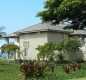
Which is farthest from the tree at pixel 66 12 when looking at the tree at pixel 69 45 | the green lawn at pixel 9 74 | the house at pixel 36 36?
the house at pixel 36 36

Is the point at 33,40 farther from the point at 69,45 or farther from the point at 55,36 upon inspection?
the point at 69,45

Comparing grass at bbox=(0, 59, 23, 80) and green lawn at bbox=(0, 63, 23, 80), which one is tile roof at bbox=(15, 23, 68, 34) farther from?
green lawn at bbox=(0, 63, 23, 80)

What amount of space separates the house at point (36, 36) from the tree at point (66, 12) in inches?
445

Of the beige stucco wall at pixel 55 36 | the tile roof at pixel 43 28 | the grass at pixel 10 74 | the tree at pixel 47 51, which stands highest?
the tile roof at pixel 43 28

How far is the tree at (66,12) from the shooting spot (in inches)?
1114

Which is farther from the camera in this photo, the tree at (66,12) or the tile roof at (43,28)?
the tile roof at (43,28)

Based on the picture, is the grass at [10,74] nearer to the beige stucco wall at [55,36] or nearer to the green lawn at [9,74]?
the green lawn at [9,74]

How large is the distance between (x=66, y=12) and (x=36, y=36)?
18.0 metres

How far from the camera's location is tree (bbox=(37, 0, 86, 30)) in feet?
92.8

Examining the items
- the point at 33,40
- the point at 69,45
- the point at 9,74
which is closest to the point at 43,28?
the point at 33,40

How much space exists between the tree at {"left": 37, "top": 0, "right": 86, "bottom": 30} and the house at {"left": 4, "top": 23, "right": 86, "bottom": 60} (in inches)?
445

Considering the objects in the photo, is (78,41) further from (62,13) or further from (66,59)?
(62,13)

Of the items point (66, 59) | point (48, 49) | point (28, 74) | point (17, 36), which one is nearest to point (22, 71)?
point (28, 74)

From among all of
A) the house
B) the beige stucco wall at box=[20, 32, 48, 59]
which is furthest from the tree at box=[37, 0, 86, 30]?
the beige stucco wall at box=[20, 32, 48, 59]
